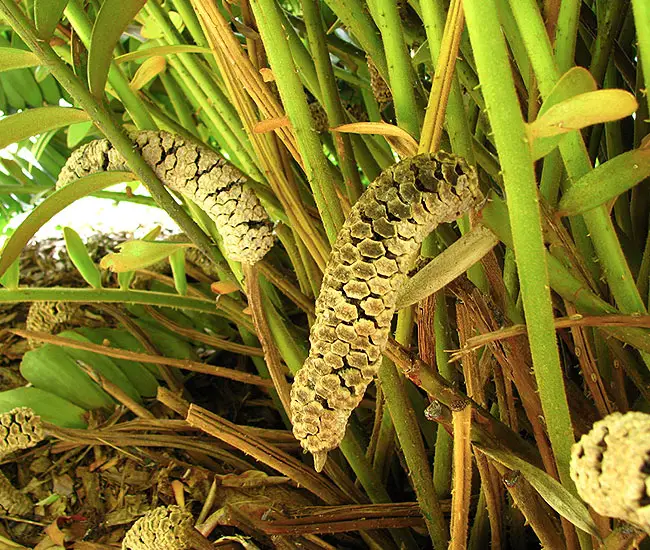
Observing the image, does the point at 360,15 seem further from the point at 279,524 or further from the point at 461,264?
the point at 279,524

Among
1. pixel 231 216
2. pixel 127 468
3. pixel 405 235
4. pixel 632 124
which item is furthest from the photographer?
pixel 127 468

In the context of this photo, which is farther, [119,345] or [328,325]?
[119,345]

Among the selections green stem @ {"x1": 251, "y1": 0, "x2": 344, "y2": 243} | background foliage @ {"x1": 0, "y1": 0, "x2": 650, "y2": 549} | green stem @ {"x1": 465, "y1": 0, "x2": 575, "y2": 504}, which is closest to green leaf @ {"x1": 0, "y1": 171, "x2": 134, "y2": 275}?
background foliage @ {"x1": 0, "y1": 0, "x2": 650, "y2": 549}

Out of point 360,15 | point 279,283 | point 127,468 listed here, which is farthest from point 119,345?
point 360,15

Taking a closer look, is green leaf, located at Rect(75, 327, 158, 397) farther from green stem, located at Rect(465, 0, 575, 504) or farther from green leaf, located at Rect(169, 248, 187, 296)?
Result: green stem, located at Rect(465, 0, 575, 504)

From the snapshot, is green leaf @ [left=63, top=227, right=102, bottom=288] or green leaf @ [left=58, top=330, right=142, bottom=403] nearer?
green leaf @ [left=63, top=227, right=102, bottom=288]

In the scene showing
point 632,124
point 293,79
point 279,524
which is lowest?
point 279,524

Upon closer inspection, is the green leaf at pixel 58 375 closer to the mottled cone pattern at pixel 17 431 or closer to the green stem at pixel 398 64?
the mottled cone pattern at pixel 17 431

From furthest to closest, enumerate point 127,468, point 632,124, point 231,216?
point 127,468 < point 632,124 < point 231,216
